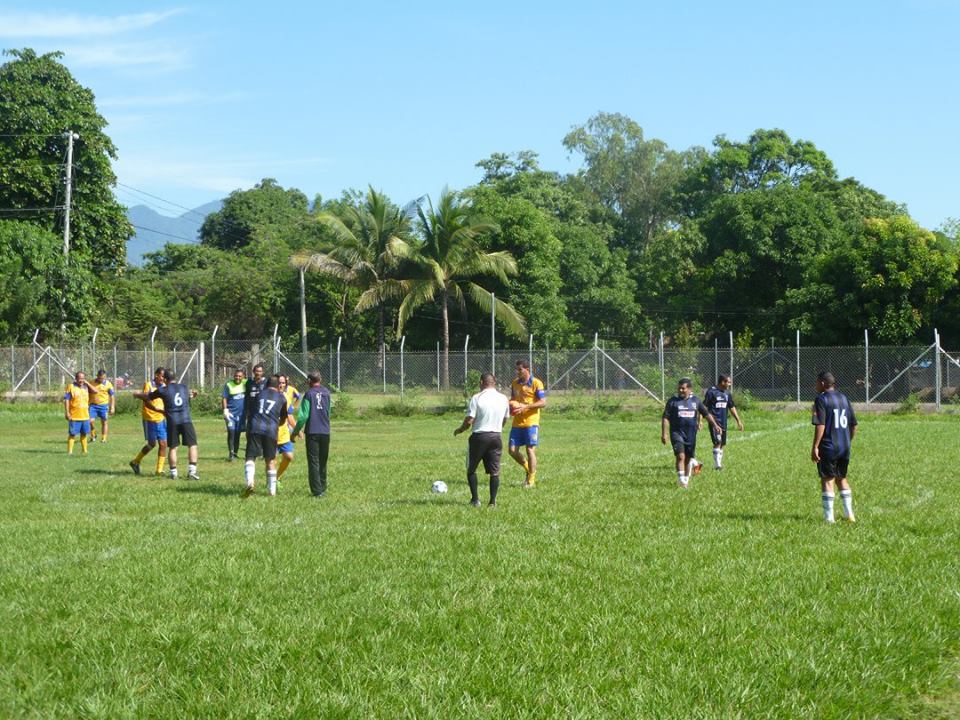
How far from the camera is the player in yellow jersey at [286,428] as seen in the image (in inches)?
618

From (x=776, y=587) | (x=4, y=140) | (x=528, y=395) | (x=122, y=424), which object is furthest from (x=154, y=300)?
(x=776, y=587)

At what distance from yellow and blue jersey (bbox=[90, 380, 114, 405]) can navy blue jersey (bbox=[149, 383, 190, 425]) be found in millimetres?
9317

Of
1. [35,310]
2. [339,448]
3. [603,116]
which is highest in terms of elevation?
[603,116]

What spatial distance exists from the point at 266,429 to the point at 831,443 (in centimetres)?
719

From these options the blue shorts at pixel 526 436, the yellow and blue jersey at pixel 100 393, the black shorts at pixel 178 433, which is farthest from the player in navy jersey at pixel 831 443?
the yellow and blue jersey at pixel 100 393

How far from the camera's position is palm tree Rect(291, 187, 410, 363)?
4797cm

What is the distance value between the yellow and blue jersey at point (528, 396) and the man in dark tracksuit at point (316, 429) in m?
2.76

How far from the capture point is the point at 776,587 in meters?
8.02

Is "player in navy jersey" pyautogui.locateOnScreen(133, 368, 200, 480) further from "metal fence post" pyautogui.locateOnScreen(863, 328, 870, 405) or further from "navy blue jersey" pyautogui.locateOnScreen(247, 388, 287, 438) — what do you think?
"metal fence post" pyautogui.locateOnScreen(863, 328, 870, 405)

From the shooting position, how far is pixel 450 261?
48000 millimetres

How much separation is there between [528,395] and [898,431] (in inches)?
570

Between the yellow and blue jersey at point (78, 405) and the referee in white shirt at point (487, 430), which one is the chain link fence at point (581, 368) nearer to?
the yellow and blue jersey at point (78, 405)

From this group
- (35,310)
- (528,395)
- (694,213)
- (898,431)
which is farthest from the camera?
(694,213)

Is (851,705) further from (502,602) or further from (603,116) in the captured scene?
(603,116)
